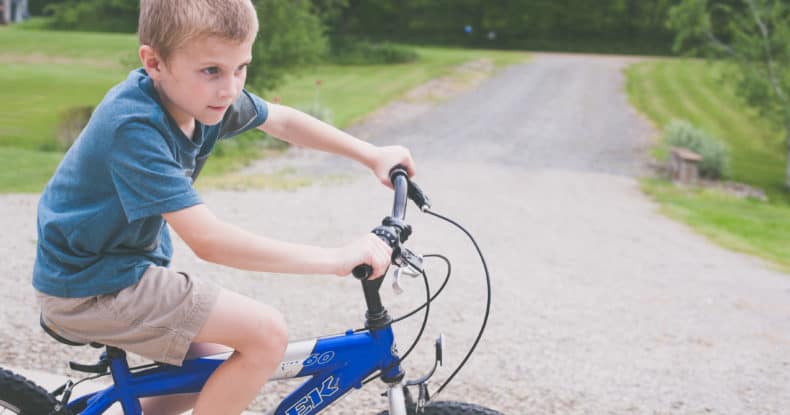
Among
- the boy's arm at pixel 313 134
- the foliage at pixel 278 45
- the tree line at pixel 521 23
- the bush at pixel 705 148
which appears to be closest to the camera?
the boy's arm at pixel 313 134

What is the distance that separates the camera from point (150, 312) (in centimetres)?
197

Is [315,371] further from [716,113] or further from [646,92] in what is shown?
[646,92]

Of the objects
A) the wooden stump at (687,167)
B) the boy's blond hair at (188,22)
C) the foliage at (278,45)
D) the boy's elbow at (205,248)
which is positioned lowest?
the wooden stump at (687,167)

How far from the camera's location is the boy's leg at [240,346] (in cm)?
198

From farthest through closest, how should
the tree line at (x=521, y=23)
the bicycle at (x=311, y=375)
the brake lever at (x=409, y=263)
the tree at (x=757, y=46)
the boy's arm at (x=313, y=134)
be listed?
1. the tree line at (x=521, y=23)
2. the tree at (x=757, y=46)
3. the boy's arm at (x=313, y=134)
4. the bicycle at (x=311, y=375)
5. the brake lever at (x=409, y=263)

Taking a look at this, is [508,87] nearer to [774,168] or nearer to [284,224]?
[774,168]

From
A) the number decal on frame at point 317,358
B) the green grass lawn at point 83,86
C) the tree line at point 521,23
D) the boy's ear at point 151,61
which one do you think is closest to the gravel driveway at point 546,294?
the number decal on frame at point 317,358

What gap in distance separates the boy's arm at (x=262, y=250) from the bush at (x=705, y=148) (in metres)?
14.3

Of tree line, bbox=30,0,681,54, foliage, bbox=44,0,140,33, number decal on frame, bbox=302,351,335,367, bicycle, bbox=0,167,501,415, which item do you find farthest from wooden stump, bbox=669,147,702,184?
tree line, bbox=30,0,681,54

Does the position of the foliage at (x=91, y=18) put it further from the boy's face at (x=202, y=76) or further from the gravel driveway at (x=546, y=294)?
the boy's face at (x=202, y=76)

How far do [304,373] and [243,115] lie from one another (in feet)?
2.54

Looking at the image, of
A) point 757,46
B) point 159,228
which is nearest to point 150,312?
point 159,228

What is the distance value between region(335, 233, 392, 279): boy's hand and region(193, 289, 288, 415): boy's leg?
0.28m

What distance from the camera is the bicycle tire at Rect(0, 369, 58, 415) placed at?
87.8 inches
